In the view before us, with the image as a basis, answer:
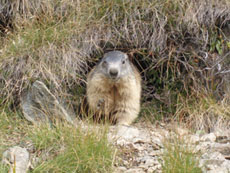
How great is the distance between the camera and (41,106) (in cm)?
511

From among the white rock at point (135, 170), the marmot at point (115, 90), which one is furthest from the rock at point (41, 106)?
the white rock at point (135, 170)

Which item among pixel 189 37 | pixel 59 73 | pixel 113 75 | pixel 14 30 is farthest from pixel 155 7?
pixel 14 30

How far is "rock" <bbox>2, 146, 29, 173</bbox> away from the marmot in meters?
1.43

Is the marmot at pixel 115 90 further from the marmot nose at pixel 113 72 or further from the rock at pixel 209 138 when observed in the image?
the rock at pixel 209 138

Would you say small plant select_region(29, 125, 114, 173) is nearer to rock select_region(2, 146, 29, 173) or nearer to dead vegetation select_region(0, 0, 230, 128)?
rock select_region(2, 146, 29, 173)

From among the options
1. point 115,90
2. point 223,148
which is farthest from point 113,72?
point 223,148

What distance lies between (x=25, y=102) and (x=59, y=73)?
62 centimetres

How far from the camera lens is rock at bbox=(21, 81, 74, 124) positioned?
5102mm

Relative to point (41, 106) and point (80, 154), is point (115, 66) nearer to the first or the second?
point (41, 106)

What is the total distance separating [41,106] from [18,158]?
102 centimetres

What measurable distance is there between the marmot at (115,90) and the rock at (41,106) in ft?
1.55

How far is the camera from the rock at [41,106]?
5102 millimetres

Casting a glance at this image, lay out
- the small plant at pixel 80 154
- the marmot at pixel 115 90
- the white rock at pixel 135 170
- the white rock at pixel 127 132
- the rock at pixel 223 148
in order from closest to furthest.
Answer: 1. the small plant at pixel 80 154
2. the white rock at pixel 135 170
3. the rock at pixel 223 148
4. the white rock at pixel 127 132
5. the marmot at pixel 115 90

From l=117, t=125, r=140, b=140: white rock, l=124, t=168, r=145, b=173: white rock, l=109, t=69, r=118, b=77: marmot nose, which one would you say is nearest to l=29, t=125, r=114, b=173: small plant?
l=124, t=168, r=145, b=173: white rock
